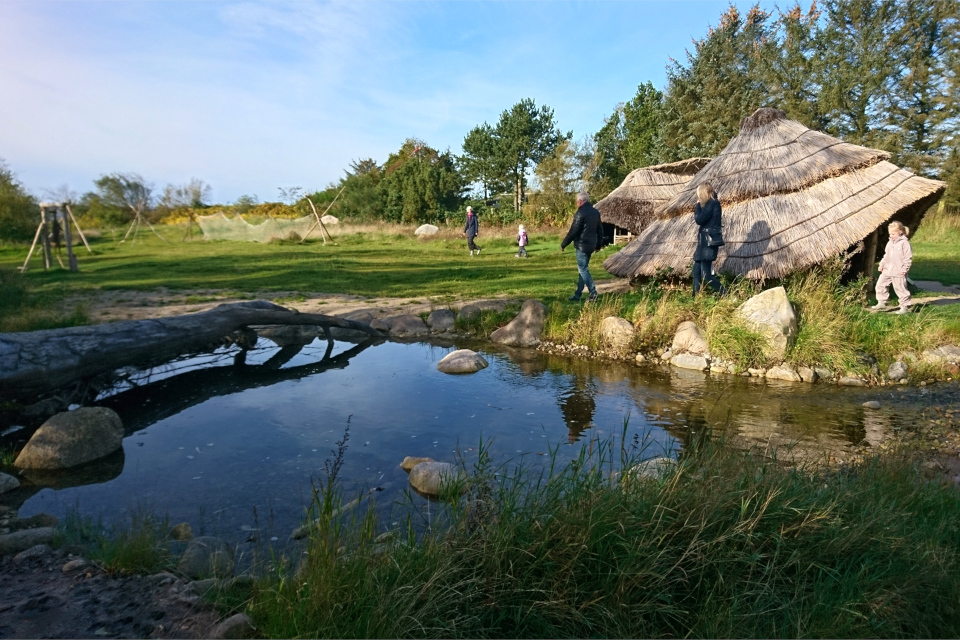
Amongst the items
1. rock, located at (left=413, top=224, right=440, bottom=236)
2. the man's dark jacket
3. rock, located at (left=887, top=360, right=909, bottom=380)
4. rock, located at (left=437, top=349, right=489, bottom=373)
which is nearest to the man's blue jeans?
the man's dark jacket

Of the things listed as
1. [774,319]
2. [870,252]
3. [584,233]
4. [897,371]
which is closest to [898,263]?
[870,252]

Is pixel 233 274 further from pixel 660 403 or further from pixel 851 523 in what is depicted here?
pixel 851 523

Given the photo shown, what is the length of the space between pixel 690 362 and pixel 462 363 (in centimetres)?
326

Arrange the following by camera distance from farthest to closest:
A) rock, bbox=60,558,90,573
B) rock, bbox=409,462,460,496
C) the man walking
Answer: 1. the man walking
2. rock, bbox=409,462,460,496
3. rock, bbox=60,558,90,573

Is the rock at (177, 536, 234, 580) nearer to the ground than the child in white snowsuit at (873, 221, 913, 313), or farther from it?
nearer to the ground

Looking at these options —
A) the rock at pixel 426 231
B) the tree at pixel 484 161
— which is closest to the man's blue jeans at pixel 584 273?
the rock at pixel 426 231

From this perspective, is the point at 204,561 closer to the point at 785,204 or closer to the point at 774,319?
the point at 774,319

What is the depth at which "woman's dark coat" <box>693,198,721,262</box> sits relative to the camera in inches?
404

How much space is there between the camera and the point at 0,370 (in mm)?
5742

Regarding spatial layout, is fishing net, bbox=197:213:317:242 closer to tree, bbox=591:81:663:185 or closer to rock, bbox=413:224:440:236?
rock, bbox=413:224:440:236

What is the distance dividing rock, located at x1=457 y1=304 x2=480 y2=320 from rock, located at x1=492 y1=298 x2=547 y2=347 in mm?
676

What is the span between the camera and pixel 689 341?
9.17 metres

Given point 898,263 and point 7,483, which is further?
point 898,263

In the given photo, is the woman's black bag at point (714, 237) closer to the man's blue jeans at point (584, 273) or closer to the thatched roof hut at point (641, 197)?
the man's blue jeans at point (584, 273)
